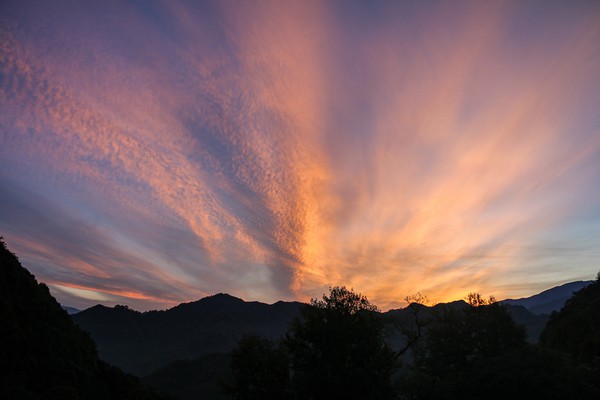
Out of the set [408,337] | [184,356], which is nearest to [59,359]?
[408,337]

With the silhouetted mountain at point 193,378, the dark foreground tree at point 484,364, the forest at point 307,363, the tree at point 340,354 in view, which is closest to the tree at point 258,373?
the forest at point 307,363

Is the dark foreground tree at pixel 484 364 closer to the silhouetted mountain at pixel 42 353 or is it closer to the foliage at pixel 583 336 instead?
the foliage at pixel 583 336

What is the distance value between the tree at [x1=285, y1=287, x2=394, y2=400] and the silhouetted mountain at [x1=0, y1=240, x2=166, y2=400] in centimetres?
1961

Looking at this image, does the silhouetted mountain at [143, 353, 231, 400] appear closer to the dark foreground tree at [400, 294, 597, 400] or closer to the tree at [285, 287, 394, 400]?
the dark foreground tree at [400, 294, 597, 400]

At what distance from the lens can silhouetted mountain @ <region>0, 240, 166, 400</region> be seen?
22.4 metres

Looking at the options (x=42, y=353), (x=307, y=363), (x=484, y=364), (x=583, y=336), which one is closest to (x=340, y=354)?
(x=307, y=363)

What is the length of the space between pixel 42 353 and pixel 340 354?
27974 mm

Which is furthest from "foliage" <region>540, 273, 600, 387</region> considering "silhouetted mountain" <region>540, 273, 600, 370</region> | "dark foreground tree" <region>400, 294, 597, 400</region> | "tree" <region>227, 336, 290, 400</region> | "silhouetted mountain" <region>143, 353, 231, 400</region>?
"silhouetted mountain" <region>143, 353, 231, 400</region>

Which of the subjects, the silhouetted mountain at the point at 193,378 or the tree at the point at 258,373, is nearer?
the tree at the point at 258,373

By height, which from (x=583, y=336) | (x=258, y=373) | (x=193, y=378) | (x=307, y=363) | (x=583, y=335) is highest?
(x=583, y=335)

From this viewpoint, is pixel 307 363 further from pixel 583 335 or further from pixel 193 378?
pixel 193 378

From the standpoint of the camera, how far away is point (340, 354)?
32031mm

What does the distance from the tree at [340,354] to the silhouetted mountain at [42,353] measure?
772 inches

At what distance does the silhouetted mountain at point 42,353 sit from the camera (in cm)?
2241
